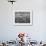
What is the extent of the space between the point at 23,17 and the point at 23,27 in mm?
342

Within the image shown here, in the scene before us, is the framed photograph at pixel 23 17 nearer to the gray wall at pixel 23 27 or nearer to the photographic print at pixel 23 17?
the photographic print at pixel 23 17

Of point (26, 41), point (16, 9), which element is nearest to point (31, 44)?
point (26, 41)

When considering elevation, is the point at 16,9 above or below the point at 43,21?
above

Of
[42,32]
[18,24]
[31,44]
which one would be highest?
[18,24]

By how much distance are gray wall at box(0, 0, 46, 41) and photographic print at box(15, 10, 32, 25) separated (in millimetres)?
138

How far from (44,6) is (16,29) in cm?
123

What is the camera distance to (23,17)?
4.51 meters

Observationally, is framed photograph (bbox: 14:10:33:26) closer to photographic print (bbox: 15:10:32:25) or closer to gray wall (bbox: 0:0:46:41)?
photographic print (bbox: 15:10:32:25)

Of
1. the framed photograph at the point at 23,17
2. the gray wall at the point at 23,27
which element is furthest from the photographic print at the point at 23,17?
the gray wall at the point at 23,27

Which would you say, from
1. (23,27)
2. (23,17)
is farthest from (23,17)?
(23,27)

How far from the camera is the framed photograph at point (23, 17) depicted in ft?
14.7

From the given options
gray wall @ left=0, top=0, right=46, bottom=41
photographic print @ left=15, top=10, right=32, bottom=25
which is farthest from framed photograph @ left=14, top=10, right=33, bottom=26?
gray wall @ left=0, top=0, right=46, bottom=41

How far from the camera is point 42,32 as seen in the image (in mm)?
4461

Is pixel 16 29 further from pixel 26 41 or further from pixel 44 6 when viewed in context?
pixel 44 6
